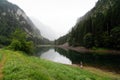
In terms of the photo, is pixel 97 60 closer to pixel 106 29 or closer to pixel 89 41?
pixel 106 29

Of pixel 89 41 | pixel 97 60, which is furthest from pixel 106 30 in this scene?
pixel 97 60

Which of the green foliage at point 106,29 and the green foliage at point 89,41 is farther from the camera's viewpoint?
the green foliage at point 89,41

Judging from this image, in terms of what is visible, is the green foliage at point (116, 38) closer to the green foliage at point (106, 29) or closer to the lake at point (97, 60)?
the green foliage at point (106, 29)

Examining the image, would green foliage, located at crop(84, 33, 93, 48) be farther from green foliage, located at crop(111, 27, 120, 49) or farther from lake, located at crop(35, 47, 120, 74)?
lake, located at crop(35, 47, 120, 74)

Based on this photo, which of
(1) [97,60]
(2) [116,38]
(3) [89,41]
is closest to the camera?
(1) [97,60]

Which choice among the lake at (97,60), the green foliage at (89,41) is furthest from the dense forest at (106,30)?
the lake at (97,60)

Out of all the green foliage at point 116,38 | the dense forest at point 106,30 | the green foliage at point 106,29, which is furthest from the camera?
the green foliage at point 106,29

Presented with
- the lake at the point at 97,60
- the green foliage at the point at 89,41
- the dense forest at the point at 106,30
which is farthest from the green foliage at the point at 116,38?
the green foliage at the point at 89,41

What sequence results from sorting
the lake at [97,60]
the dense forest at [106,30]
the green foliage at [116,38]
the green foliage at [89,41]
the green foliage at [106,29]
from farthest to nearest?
the green foliage at [89,41] < the green foliage at [106,29] < the dense forest at [106,30] < the green foliage at [116,38] < the lake at [97,60]

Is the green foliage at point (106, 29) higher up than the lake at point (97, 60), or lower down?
higher up

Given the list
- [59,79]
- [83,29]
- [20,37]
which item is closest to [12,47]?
[20,37]

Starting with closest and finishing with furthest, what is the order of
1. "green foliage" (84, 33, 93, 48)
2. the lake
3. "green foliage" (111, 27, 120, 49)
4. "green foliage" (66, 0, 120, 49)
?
the lake, "green foliage" (111, 27, 120, 49), "green foliage" (66, 0, 120, 49), "green foliage" (84, 33, 93, 48)

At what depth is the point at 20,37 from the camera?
3344 inches

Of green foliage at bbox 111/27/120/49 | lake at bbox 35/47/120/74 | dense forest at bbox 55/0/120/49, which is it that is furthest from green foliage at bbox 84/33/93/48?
lake at bbox 35/47/120/74
